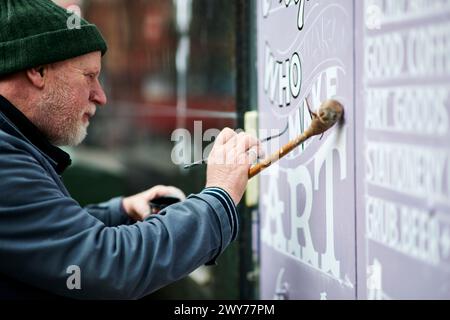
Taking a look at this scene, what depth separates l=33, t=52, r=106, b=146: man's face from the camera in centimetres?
190

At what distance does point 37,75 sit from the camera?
1875mm

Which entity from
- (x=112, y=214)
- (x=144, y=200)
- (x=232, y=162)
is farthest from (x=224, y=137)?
(x=112, y=214)

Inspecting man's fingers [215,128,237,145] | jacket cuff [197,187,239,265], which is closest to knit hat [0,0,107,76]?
man's fingers [215,128,237,145]

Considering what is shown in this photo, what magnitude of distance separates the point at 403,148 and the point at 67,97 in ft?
3.38

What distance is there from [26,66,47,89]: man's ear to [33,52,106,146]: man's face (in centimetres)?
1

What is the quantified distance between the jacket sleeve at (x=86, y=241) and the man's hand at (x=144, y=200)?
552mm

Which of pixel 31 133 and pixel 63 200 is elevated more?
pixel 31 133

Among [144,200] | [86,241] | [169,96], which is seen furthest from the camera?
[169,96]

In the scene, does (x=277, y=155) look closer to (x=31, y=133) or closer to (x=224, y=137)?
(x=224, y=137)

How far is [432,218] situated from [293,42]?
2.94 ft

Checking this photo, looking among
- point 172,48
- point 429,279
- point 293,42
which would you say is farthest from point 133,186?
point 429,279

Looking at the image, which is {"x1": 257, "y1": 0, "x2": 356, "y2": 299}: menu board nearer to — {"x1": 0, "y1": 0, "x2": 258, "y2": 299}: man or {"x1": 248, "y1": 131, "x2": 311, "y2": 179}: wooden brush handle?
{"x1": 248, "y1": 131, "x2": 311, "y2": 179}: wooden brush handle

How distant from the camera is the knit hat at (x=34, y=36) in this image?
1.83 metres
